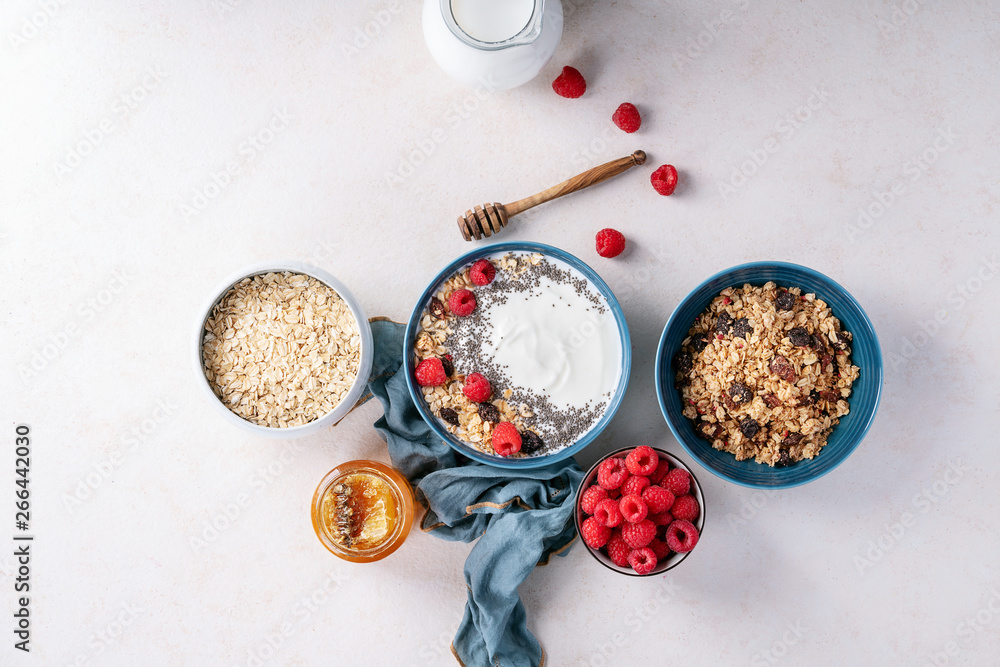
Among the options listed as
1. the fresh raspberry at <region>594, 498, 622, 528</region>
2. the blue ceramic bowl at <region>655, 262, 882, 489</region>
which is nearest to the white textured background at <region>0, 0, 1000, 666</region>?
the blue ceramic bowl at <region>655, 262, 882, 489</region>

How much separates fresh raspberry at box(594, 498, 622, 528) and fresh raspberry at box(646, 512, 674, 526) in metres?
0.06

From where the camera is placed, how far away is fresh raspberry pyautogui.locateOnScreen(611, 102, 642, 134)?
50.3 inches

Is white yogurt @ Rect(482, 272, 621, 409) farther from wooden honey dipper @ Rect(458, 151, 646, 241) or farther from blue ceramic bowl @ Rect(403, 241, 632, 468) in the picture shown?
wooden honey dipper @ Rect(458, 151, 646, 241)

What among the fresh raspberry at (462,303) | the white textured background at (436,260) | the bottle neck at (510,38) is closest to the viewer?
the bottle neck at (510,38)

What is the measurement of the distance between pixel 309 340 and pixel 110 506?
2.03 feet

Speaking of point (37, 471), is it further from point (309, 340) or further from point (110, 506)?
point (309, 340)

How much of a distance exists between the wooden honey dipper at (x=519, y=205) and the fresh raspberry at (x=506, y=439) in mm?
390

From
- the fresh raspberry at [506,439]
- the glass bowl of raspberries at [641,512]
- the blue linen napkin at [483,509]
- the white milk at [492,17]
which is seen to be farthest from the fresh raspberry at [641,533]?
the white milk at [492,17]

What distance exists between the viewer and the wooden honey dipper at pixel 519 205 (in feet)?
4.15

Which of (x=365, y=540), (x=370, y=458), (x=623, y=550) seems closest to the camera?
(x=623, y=550)

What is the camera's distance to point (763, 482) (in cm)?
118

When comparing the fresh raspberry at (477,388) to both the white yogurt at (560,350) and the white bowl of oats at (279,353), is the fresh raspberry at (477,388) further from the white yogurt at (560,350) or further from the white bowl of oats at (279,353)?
the white bowl of oats at (279,353)

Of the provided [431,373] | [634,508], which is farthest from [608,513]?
[431,373]

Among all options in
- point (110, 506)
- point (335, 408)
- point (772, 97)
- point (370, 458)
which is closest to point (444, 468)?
point (370, 458)
